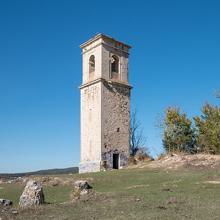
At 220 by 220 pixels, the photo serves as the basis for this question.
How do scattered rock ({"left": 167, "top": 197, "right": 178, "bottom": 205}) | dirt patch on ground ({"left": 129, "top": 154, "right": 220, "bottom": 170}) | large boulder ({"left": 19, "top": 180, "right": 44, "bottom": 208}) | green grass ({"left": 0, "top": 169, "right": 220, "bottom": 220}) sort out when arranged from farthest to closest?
dirt patch on ground ({"left": 129, "top": 154, "right": 220, "bottom": 170}), large boulder ({"left": 19, "top": 180, "right": 44, "bottom": 208}), scattered rock ({"left": 167, "top": 197, "right": 178, "bottom": 205}), green grass ({"left": 0, "top": 169, "right": 220, "bottom": 220})

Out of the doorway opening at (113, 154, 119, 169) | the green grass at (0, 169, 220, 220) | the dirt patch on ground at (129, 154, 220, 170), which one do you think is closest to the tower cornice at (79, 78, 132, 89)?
the doorway opening at (113, 154, 119, 169)

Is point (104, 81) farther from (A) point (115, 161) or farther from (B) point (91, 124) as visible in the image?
(A) point (115, 161)

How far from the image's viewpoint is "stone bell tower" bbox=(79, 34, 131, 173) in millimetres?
35906

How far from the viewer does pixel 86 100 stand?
1499 inches

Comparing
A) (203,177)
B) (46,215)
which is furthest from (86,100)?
(46,215)

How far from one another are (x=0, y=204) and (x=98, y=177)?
42.0 feet

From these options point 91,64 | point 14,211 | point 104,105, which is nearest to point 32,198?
point 14,211

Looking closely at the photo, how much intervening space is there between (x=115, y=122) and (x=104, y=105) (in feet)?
7.57

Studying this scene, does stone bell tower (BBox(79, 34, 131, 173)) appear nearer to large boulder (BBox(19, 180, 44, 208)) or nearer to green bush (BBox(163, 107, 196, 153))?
green bush (BBox(163, 107, 196, 153))

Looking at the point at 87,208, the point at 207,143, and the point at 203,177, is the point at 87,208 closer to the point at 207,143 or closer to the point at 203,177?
the point at 203,177

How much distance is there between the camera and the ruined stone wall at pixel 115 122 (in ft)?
118

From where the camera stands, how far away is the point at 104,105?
1427 inches

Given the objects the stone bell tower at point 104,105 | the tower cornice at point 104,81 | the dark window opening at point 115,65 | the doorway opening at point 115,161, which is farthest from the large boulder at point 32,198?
the dark window opening at point 115,65

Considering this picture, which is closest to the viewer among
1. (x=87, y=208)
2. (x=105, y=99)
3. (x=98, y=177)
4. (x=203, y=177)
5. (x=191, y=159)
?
(x=87, y=208)
